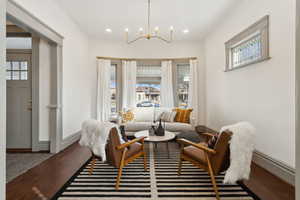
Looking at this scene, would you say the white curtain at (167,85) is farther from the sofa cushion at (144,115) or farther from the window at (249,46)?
the window at (249,46)

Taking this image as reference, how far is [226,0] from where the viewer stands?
318 centimetres

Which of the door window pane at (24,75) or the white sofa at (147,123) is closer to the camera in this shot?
the door window pane at (24,75)

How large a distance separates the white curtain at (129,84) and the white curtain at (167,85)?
904 mm

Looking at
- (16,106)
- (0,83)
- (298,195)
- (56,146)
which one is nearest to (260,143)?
(298,195)

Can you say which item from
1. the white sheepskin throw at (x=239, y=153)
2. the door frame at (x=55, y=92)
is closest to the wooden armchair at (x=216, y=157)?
the white sheepskin throw at (x=239, y=153)

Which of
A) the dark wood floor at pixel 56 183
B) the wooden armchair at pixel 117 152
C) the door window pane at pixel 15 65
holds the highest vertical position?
the door window pane at pixel 15 65

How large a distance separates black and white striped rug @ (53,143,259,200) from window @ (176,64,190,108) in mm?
3020

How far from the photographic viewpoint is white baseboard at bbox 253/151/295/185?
213 centimetres

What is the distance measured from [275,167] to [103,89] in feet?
14.7

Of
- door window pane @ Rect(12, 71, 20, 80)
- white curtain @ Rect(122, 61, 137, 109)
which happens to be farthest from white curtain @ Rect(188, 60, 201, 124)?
door window pane @ Rect(12, 71, 20, 80)

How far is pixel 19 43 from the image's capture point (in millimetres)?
3666

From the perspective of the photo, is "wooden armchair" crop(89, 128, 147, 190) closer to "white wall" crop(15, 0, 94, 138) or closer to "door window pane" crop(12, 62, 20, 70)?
"white wall" crop(15, 0, 94, 138)

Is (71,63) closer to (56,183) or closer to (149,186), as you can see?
(56,183)

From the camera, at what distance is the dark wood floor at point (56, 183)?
1938 millimetres
